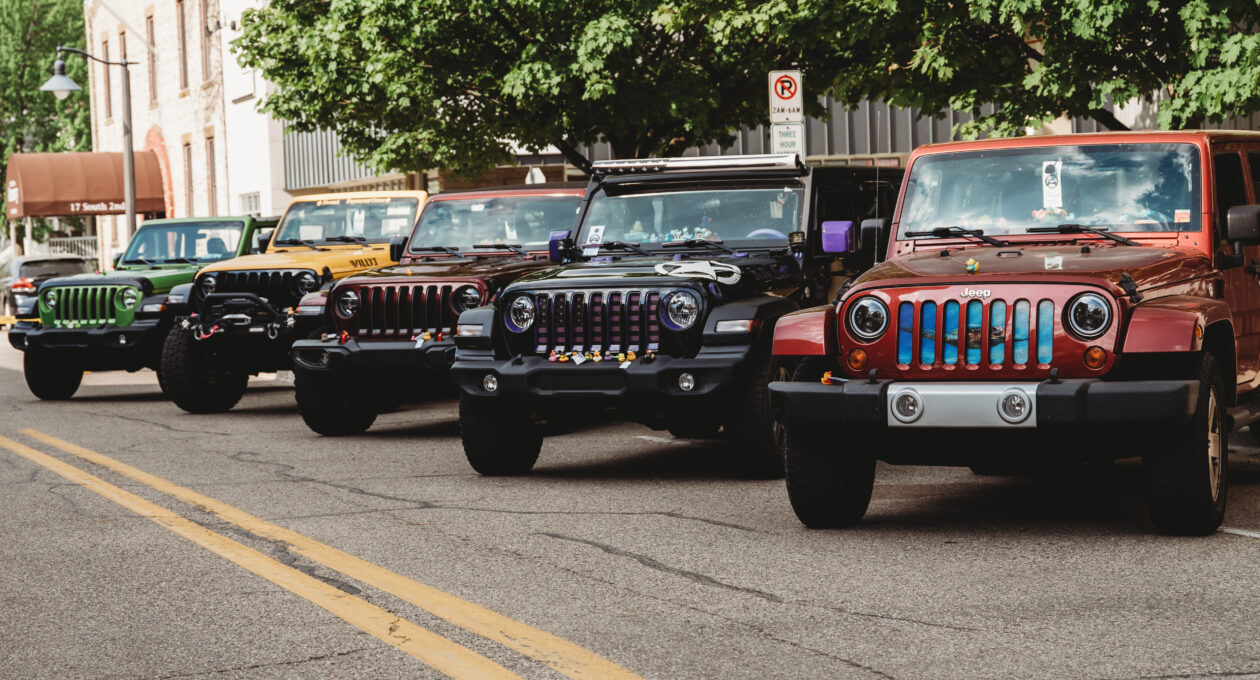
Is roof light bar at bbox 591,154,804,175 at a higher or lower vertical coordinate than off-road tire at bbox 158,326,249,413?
higher

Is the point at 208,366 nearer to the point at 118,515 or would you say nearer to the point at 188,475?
the point at 188,475

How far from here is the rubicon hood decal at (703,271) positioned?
9805mm

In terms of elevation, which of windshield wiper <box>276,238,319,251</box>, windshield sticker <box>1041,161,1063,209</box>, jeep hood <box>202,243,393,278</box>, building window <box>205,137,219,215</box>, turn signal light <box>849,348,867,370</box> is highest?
building window <box>205,137,219,215</box>

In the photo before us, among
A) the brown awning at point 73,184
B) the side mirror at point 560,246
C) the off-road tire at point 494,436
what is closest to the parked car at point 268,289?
the side mirror at point 560,246

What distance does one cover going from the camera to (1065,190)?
8500 millimetres

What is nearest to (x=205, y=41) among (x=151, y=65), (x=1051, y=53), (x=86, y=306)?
(x=151, y=65)

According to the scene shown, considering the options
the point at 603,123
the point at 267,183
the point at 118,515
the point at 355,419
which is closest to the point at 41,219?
the point at 267,183

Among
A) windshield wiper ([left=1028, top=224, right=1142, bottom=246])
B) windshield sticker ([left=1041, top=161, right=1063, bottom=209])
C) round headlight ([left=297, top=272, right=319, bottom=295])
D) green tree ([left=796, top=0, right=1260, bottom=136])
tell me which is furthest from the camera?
round headlight ([left=297, top=272, right=319, bottom=295])

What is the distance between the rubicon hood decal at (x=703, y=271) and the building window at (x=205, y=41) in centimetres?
3360

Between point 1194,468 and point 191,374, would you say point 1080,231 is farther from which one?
point 191,374

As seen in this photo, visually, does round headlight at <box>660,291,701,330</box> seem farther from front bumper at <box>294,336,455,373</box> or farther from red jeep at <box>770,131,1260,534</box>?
front bumper at <box>294,336,455,373</box>

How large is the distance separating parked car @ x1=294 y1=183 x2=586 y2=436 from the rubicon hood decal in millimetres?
2214

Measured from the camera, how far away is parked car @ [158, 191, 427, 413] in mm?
14797

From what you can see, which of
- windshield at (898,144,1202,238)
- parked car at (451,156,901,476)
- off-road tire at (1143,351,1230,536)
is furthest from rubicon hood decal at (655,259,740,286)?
off-road tire at (1143,351,1230,536)
